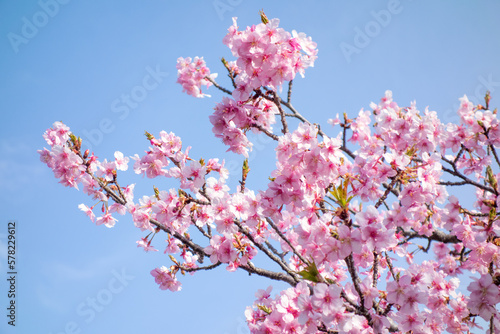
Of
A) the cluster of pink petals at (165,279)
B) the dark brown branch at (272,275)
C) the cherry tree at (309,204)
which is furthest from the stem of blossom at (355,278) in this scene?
the cluster of pink petals at (165,279)

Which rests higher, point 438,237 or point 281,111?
point 438,237

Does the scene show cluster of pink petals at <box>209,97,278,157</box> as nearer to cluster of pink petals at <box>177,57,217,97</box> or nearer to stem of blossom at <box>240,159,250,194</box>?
stem of blossom at <box>240,159,250,194</box>

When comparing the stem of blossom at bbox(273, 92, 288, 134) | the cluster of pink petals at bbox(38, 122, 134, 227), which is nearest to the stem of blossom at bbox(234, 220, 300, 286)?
the stem of blossom at bbox(273, 92, 288, 134)

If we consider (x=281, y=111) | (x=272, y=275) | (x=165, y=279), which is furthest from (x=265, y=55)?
(x=165, y=279)

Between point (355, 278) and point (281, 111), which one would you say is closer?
point (355, 278)

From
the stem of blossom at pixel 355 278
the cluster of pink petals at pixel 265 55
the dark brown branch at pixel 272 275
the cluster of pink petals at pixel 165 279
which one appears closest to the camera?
the stem of blossom at pixel 355 278

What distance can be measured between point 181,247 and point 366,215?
3.09m

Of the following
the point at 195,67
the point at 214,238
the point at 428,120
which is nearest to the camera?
the point at 214,238

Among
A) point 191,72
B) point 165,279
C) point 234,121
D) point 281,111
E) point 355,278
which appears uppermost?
point 191,72

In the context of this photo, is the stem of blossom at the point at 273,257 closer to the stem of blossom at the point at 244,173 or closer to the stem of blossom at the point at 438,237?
the stem of blossom at the point at 244,173

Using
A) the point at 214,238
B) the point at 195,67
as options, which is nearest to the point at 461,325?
the point at 214,238

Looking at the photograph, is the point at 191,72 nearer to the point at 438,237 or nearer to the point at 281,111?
the point at 281,111

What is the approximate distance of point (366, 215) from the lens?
2779 millimetres

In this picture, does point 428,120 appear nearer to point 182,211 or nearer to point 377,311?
point 377,311
